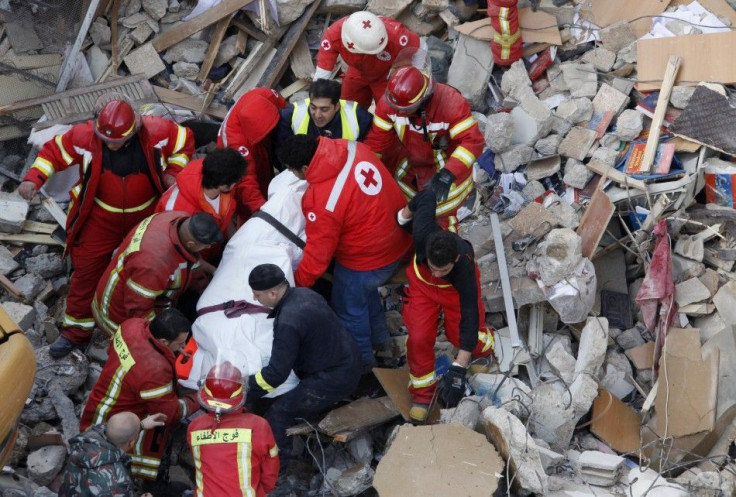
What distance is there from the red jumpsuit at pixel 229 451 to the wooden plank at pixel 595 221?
2.94m

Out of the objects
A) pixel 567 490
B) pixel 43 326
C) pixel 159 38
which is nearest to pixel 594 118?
pixel 567 490

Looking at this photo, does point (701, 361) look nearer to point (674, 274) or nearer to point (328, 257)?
point (674, 274)

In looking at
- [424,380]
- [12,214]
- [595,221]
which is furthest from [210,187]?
[595,221]

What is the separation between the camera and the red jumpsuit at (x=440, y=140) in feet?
19.5

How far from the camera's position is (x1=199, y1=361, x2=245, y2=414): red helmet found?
452 cm

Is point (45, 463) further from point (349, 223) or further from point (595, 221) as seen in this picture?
point (595, 221)

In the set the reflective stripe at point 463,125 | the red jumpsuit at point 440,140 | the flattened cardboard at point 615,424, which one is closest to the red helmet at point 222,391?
the red jumpsuit at point 440,140

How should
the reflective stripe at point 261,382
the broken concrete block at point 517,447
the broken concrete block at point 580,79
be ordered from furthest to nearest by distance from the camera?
1. the broken concrete block at point 580,79
2. the reflective stripe at point 261,382
3. the broken concrete block at point 517,447

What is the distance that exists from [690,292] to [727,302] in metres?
0.26

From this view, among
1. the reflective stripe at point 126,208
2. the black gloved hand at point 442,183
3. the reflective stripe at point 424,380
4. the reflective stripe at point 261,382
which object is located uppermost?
the black gloved hand at point 442,183

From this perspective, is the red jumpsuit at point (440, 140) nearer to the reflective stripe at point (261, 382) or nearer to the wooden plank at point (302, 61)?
the reflective stripe at point (261, 382)

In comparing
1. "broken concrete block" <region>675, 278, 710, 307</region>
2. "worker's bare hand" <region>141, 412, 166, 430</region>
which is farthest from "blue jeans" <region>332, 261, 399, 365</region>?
"broken concrete block" <region>675, 278, 710, 307</region>

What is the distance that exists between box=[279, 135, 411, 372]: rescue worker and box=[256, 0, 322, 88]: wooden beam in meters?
2.63

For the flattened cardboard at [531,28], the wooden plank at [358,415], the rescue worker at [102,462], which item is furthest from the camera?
the flattened cardboard at [531,28]
